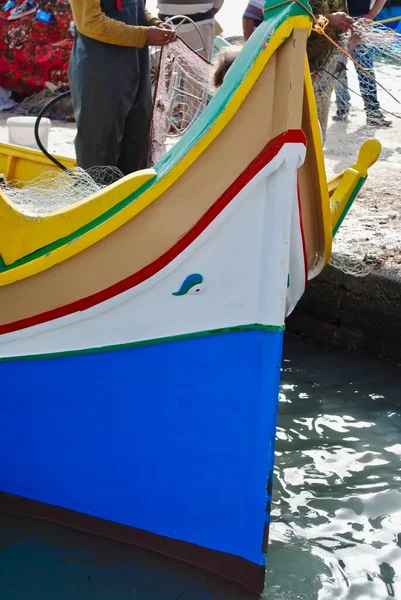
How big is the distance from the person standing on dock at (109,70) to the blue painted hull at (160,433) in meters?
1.29

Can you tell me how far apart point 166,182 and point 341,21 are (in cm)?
93

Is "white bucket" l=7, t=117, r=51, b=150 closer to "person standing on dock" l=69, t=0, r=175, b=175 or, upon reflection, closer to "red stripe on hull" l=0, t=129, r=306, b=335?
"person standing on dock" l=69, t=0, r=175, b=175

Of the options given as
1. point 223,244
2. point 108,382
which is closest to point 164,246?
point 223,244

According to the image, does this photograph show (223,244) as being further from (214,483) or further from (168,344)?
(214,483)

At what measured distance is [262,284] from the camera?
2.67 m

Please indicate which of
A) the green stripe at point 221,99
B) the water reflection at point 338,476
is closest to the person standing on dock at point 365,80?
the green stripe at point 221,99

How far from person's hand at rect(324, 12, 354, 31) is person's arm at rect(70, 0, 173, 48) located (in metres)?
0.94

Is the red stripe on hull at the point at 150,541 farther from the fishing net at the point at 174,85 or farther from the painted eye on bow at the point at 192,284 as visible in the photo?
the fishing net at the point at 174,85

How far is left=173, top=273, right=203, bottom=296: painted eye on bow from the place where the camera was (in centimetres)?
271

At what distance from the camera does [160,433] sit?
2.94 metres

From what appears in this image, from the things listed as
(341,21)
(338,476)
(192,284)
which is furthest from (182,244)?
(338,476)

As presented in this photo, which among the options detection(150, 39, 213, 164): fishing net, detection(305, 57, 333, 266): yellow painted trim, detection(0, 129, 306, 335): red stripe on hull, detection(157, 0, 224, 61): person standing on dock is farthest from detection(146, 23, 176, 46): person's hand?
detection(157, 0, 224, 61): person standing on dock

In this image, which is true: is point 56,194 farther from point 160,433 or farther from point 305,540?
point 305,540

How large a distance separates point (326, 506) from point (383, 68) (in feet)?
11.4
